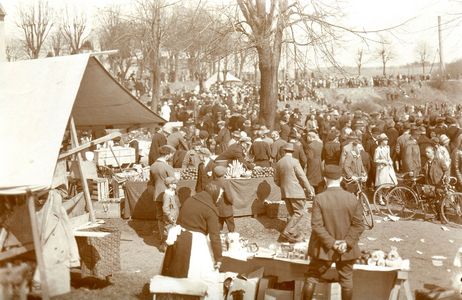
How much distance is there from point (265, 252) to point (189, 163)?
663 cm

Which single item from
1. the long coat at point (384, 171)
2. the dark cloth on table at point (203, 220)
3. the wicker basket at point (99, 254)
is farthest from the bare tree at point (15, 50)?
the dark cloth on table at point (203, 220)

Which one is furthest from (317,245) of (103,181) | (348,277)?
(103,181)

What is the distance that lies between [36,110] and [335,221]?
4.19 metres

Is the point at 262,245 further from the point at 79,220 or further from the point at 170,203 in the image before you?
the point at 79,220

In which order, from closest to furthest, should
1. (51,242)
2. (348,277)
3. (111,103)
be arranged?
(348,277)
(51,242)
(111,103)

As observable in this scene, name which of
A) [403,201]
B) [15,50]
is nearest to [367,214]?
[403,201]

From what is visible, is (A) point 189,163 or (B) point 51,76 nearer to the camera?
(B) point 51,76

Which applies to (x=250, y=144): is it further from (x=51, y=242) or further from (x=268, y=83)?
(x=51, y=242)

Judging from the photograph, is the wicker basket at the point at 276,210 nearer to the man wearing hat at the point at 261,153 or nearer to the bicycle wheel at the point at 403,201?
the man wearing hat at the point at 261,153

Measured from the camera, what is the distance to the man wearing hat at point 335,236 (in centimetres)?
794

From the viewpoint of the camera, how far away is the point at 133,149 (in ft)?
69.6

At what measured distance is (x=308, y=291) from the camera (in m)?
7.99

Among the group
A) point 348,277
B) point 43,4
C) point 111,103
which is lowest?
point 348,277

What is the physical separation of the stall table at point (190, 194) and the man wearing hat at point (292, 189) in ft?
5.86
